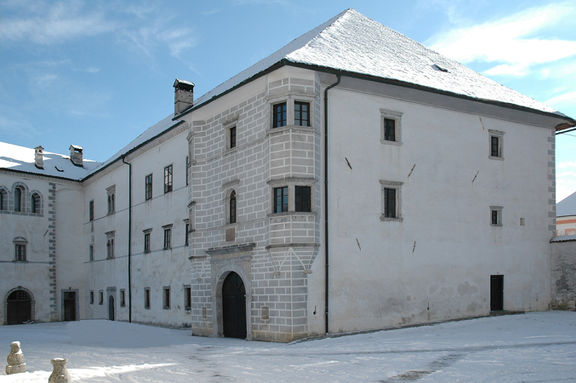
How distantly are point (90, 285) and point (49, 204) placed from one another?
645cm

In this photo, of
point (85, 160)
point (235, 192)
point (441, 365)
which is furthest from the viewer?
point (85, 160)

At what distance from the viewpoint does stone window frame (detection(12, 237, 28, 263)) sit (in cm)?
4206

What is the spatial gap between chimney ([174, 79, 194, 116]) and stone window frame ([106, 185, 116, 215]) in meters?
8.62

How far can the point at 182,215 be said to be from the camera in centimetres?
3108

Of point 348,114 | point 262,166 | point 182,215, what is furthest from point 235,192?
point 182,215

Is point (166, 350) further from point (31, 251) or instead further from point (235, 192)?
point (31, 251)

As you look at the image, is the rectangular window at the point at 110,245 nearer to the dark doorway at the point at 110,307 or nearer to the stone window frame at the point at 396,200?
the dark doorway at the point at 110,307

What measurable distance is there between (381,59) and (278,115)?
5.34m

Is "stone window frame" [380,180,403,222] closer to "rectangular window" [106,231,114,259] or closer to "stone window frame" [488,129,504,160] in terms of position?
"stone window frame" [488,129,504,160]

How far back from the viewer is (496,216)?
2566cm

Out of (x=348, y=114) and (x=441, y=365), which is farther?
(x=348, y=114)

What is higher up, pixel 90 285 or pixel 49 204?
pixel 49 204

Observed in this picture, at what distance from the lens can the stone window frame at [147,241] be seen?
34812 mm

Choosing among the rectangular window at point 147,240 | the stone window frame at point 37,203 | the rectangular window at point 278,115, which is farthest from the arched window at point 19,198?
the rectangular window at point 278,115
